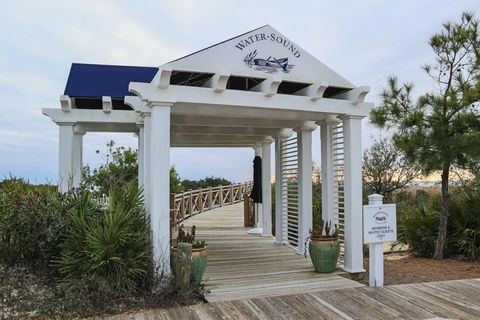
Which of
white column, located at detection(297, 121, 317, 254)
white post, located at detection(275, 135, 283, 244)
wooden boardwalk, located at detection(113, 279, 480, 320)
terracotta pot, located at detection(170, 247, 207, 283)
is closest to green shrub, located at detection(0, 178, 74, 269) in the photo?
terracotta pot, located at detection(170, 247, 207, 283)

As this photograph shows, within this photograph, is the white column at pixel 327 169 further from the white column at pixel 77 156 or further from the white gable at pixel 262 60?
the white column at pixel 77 156

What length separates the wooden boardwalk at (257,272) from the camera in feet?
15.5

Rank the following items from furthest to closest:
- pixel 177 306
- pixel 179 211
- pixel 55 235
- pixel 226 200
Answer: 1. pixel 226 200
2. pixel 179 211
3. pixel 55 235
4. pixel 177 306

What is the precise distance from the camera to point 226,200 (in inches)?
719

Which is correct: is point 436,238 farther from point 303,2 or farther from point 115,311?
point 115,311

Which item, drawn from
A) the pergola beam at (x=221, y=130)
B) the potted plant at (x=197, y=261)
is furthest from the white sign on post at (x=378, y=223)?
the pergola beam at (x=221, y=130)

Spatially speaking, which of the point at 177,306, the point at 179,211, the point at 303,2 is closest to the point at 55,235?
the point at 177,306

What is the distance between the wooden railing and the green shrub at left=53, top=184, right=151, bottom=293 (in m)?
5.50

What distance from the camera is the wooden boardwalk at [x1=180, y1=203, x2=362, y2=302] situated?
473 centimetres

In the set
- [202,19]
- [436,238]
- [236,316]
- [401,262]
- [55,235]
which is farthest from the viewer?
[202,19]

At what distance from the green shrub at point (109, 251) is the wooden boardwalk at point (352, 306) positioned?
0.54m

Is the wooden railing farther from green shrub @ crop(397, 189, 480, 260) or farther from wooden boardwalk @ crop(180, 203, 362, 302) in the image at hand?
green shrub @ crop(397, 189, 480, 260)

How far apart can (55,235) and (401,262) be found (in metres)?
5.77

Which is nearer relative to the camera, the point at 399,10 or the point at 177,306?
the point at 177,306
